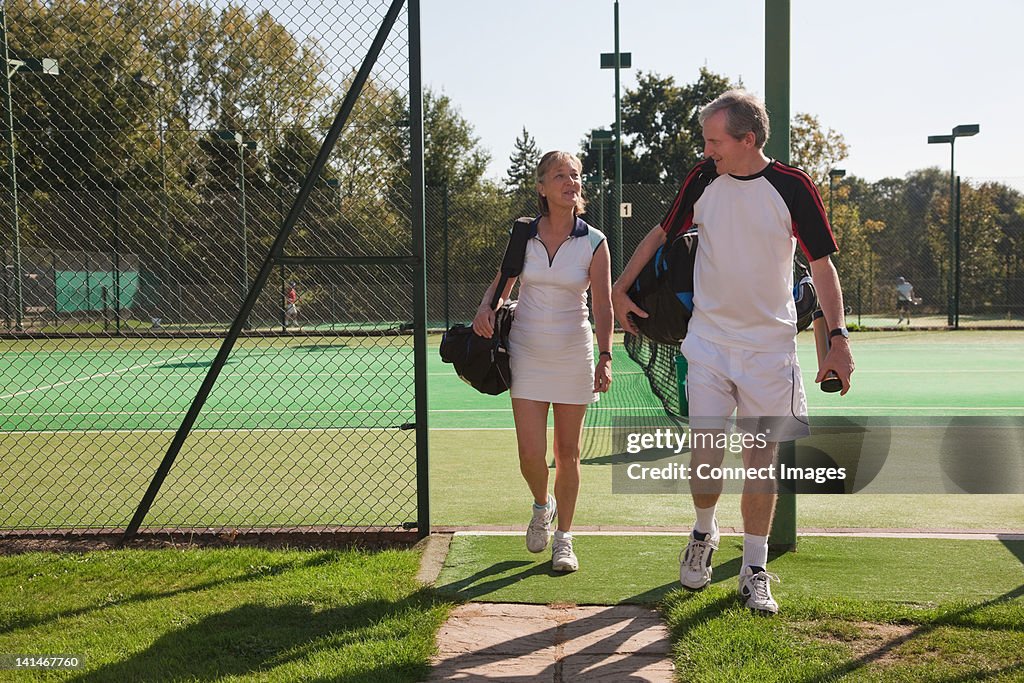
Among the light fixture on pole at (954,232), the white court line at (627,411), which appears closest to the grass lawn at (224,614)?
the white court line at (627,411)

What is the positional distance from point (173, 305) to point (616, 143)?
11392mm

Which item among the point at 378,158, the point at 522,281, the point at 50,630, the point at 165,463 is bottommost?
the point at 50,630

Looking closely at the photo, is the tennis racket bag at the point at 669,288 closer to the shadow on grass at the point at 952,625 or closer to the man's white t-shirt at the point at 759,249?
the man's white t-shirt at the point at 759,249

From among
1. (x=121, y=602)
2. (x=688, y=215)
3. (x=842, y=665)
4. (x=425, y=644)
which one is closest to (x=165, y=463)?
(x=121, y=602)

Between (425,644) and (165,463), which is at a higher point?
(165,463)

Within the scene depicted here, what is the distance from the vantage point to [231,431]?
372 inches

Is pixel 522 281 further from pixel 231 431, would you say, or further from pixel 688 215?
pixel 231 431

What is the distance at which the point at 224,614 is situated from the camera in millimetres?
4246

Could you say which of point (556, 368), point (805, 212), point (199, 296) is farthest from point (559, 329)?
point (199, 296)

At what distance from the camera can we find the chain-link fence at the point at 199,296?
6.52 metres

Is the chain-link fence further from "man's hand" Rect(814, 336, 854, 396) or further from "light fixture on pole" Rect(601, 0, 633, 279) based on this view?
"light fixture on pole" Rect(601, 0, 633, 279)

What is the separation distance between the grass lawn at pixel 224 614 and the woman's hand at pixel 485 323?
117 cm

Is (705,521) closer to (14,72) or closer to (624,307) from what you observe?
(624,307)

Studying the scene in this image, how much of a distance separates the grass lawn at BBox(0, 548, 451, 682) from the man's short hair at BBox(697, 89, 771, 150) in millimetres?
2284
